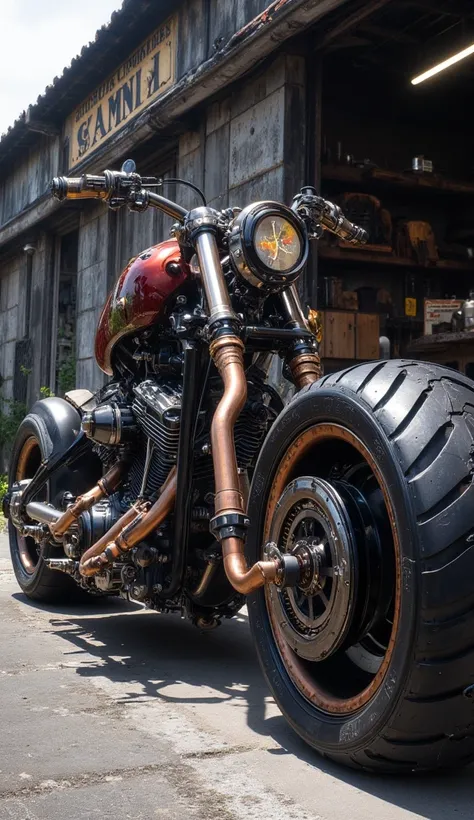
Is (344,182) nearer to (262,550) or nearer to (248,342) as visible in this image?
(248,342)

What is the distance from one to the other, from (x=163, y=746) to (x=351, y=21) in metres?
5.93

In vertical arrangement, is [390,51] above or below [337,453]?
above

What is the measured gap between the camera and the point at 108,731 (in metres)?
3.00

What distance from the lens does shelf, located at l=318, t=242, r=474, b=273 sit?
9031 mm

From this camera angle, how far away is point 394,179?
30.6 ft

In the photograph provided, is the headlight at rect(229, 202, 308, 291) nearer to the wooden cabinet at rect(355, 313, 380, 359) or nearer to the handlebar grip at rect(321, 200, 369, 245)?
the handlebar grip at rect(321, 200, 369, 245)

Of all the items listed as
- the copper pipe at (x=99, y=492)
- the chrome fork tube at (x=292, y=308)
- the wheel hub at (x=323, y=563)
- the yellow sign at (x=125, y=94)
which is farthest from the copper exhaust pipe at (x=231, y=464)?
the yellow sign at (x=125, y=94)

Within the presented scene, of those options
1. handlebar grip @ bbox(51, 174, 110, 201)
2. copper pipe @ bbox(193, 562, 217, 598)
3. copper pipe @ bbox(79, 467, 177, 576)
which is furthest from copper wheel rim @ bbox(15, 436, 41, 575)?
copper pipe @ bbox(193, 562, 217, 598)

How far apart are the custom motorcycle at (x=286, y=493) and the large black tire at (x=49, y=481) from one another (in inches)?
11.8

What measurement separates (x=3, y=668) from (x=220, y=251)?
1.89 m

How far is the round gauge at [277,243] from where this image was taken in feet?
11.4

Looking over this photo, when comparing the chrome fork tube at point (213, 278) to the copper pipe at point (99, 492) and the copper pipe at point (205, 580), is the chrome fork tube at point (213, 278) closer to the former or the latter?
the copper pipe at point (205, 580)

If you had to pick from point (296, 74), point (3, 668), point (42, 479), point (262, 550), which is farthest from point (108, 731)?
point (296, 74)

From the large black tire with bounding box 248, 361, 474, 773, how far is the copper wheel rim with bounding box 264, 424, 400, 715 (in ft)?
0.08
